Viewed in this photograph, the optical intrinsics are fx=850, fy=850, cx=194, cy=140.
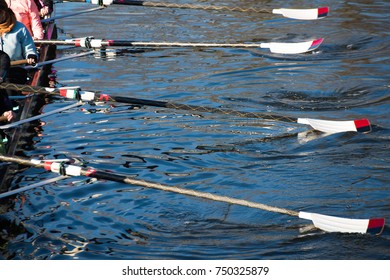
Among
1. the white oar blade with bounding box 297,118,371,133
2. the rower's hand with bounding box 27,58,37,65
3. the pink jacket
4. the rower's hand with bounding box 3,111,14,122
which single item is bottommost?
the white oar blade with bounding box 297,118,371,133

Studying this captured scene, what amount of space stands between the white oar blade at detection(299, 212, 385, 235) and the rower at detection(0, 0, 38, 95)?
15.6 ft

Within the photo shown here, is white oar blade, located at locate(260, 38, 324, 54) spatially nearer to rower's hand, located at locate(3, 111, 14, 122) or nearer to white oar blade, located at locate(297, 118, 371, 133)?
white oar blade, located at locate(297, 118, 371, 133)

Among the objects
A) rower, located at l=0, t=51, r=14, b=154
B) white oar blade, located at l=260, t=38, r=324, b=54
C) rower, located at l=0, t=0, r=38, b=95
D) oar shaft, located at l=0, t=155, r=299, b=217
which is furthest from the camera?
white oar blade, located at l=260, t=38, r=324, b=54

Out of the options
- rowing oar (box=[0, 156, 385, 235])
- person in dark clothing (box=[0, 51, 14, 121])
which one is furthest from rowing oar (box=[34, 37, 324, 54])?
rowing oar (box=[0, 156, 385, 235])

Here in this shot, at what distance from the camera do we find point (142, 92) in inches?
513

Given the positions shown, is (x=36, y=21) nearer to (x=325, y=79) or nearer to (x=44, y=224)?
(x=325, y=79)

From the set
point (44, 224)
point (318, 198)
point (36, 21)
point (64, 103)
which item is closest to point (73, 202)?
point (44, 224)

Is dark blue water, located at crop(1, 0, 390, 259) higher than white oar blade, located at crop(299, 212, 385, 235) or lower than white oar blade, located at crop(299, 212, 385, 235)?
lower

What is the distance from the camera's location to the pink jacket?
12711mm

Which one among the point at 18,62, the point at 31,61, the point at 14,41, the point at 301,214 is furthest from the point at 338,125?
the point at 14,41

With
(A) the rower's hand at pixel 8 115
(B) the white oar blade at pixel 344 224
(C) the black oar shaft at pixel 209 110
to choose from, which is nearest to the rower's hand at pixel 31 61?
(C) the black oar shaft at pixel 209 110

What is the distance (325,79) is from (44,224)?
6249 millimetres

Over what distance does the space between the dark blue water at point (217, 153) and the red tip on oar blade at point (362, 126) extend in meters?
0.11

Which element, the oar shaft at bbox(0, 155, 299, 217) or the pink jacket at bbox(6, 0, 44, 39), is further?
the pink jacket at bbox(6, 0, 44, 39)
